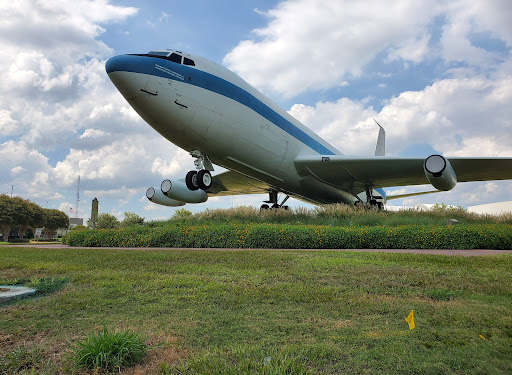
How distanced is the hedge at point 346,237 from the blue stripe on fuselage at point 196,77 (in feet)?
12.6

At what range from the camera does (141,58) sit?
26.4ft

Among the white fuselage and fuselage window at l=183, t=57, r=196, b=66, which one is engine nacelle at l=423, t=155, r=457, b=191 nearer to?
the white fuselage

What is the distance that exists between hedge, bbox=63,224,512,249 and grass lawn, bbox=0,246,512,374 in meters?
4.07

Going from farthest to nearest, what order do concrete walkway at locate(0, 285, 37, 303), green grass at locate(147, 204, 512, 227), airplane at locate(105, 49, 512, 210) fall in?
green grass at locate(147, 204, 512, 227) → airplane at locate(105, 49, 512, 210) → concrete walkway at locate(0, 285, 37, 303)

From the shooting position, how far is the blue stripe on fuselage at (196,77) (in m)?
7.88

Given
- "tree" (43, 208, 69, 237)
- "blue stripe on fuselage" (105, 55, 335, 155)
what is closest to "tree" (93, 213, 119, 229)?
"blue stripe on fuselage" (105, 55, 335, 155)

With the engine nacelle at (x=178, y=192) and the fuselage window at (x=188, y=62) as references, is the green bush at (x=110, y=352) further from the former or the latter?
the engine nacelle at (x=178, y=192)

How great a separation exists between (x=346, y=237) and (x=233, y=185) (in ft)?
30.2

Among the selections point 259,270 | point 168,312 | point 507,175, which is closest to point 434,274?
point 259,270

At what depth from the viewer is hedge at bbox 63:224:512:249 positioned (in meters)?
9.16

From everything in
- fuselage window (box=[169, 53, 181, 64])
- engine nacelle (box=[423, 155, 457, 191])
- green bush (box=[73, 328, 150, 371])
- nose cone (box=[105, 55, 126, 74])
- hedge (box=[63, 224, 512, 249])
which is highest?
fuselage window (box=[169, 53, 181, 64])

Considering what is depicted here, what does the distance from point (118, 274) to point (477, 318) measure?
14.4 ft

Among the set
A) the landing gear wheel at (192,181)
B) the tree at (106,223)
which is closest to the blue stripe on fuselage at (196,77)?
the landing gear wheel at (192,181)

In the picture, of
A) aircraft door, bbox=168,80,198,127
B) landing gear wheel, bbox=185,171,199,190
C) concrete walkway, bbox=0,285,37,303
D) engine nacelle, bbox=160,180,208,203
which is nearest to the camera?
concrete walkway, bbox=0,285,37,303
